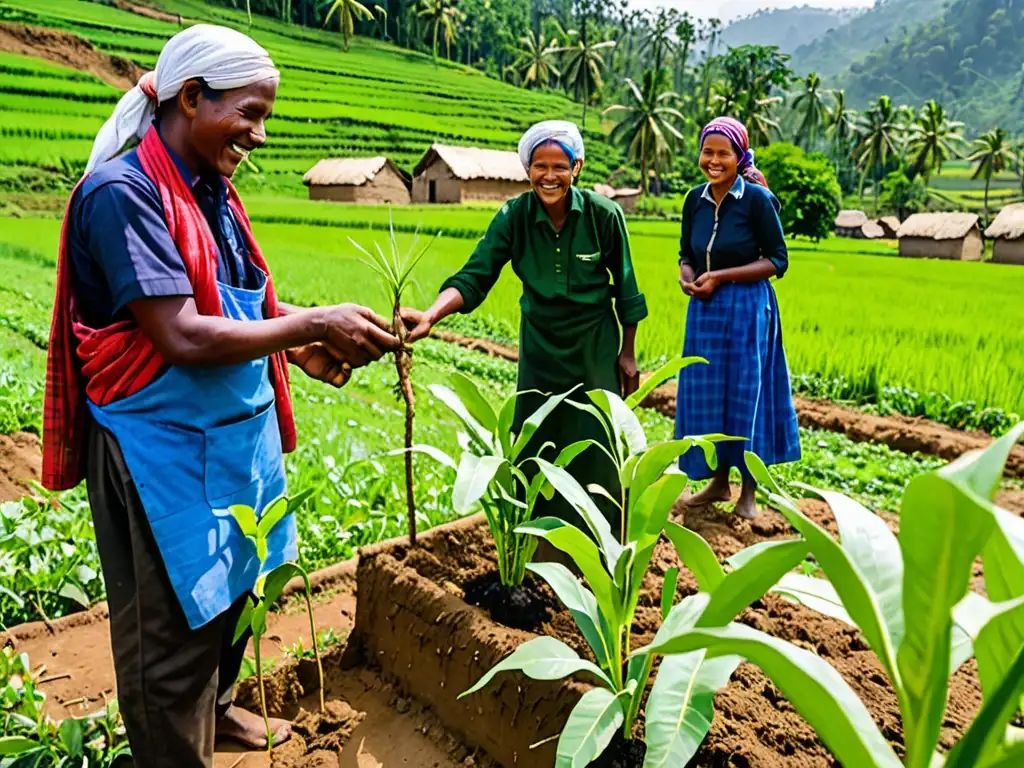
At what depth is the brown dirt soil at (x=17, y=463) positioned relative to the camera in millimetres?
3240

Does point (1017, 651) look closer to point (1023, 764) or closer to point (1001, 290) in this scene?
point (1023, 764)

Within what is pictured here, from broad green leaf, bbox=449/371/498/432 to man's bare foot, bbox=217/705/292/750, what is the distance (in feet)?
3.00

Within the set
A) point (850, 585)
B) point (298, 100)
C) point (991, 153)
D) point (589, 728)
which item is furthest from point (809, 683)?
point (991, 153)

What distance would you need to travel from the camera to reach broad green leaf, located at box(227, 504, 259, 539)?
1.49 metres

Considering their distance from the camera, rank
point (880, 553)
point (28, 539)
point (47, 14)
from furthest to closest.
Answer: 1. point (47, 14)
2. point (28, 539)
3. point (880, 553)

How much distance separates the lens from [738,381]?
3.01m

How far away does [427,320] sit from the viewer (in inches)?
80.5

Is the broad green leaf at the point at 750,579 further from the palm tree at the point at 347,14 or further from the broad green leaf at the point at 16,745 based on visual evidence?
the palm tree at the point at 347,14

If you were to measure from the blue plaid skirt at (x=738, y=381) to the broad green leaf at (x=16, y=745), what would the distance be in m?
2.42

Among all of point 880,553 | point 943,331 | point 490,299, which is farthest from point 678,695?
point 490,299

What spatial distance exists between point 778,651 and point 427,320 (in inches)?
58.2

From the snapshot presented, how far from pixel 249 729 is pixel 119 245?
121 centimetres

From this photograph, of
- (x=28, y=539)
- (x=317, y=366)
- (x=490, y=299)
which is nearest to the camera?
(x=317, y=366)

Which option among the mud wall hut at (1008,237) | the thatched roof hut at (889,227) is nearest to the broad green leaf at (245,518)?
the mud wall hut at (1008,237)
